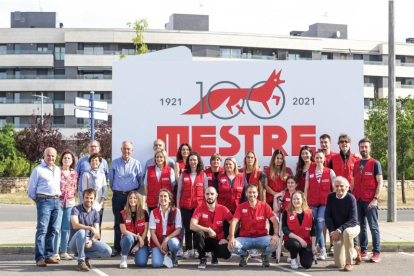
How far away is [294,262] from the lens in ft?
32.0

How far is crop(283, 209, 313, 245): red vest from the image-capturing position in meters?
9.90

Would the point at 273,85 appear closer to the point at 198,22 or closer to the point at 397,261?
the point at 397,261

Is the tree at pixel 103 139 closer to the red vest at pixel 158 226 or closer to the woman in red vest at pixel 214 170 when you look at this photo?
the woman in red vest at pixel 214 170

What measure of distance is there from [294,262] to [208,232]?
1511 millimetres

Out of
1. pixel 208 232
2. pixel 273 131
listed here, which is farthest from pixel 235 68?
pixel 208 232

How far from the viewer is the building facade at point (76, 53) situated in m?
58.4

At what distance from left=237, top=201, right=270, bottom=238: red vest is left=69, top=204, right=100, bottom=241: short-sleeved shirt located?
248 cm

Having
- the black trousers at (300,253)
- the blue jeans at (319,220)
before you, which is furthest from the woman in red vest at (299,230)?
the blue jeans at (319,220)

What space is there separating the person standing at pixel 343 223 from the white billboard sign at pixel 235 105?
264 centimetres

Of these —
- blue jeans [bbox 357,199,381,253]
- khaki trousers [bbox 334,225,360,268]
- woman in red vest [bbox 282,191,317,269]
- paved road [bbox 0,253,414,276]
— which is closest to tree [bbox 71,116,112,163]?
paved road [bbox 0,253,414,276]

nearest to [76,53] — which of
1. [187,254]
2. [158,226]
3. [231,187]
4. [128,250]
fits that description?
[187,254]

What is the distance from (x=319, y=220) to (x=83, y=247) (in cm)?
410

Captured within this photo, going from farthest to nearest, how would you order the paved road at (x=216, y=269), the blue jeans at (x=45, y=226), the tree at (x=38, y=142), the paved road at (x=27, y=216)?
the tree at (x=38, y=142) → the paved road at (x=27, y=216) → the blue jeans at (x=45, y=226) → the paved road at (x=216, y=269)

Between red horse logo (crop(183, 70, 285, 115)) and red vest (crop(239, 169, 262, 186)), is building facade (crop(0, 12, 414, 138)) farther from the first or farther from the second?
red vest (crop(239, 169, 262, 186))
